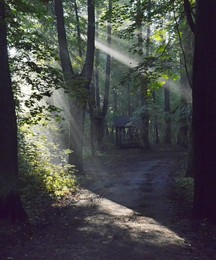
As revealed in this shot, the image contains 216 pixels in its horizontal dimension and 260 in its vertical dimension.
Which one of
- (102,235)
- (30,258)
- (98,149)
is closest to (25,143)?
(102,235)

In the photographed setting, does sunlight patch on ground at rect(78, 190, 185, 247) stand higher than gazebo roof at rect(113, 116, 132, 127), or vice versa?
gazebo roof at rect(113, 116, 132, 127)

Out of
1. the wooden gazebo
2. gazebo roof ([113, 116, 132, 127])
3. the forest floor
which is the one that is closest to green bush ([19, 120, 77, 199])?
the forest floor

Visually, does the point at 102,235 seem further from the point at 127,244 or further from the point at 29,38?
the point at 29,38

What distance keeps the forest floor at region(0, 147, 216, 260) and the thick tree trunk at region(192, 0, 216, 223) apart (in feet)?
2.28

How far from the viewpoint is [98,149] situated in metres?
30.7

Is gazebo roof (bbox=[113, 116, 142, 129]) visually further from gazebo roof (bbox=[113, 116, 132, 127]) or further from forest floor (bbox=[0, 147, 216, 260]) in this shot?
forest floor (bbox=[0, 147, 216, 260])

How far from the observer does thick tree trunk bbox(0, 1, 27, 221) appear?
7.72m

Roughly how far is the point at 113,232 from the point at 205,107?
3416mm

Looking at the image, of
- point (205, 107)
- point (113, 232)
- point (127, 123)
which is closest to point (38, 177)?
point (113, 232)

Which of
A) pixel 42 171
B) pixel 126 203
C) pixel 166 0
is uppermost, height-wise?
pixel 166 0

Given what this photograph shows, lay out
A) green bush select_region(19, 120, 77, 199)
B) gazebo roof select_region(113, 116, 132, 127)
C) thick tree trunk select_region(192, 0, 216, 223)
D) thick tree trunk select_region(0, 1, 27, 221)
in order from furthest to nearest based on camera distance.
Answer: gazebo roof select_region(113, 116, 132, 127) → green bush select_region(19, 120, 77, 199) → thick tree trunk select_region(192, 0, 216, 223) → thick tree trunk select_region(0, 1, 27, 221)

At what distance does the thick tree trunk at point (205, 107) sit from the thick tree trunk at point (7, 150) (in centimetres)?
411

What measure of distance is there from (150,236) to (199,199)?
187 centimetres

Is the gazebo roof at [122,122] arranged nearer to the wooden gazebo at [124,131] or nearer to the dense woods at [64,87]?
the wooden gazebo at [124,131]
